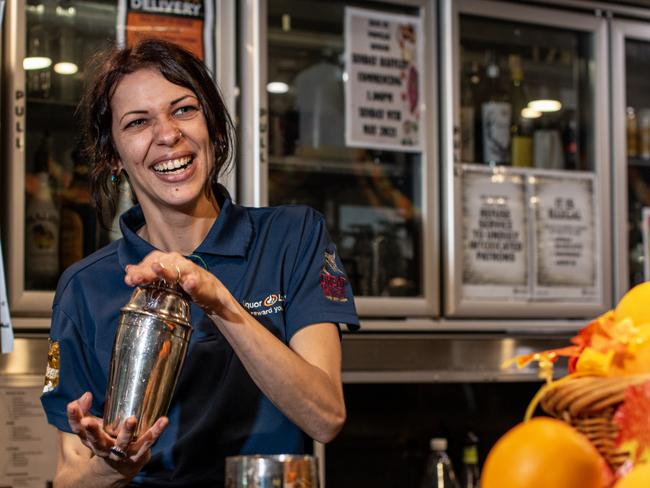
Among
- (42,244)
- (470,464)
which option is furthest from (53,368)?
(470,464)

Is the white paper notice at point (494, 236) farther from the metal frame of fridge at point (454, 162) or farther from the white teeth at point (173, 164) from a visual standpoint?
the white teeth at point (173, 164)

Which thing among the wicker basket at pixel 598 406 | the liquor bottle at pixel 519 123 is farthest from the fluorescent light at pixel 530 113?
the wicker basket at pixel 598 406

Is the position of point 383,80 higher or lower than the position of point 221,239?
higher

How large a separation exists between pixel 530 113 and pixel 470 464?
0.92 metres

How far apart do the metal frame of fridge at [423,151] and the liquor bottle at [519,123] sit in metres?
0.31

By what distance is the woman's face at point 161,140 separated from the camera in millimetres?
1387

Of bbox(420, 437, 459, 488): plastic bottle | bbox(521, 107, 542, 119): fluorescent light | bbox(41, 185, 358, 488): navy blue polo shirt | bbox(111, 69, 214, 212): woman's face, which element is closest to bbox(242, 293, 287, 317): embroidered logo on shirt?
bbox(41, 185, 358, 488): navy blue polo shirt

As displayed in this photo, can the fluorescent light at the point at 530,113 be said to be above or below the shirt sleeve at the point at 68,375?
above

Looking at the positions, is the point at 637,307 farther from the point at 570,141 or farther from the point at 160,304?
the point at 570,141

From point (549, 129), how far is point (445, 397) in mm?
772

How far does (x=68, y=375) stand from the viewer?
4.51 feet

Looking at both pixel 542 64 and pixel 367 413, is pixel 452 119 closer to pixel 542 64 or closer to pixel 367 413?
pixel 542 64

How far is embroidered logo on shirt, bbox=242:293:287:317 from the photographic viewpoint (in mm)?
1383

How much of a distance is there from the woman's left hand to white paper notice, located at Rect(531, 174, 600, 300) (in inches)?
62.0
